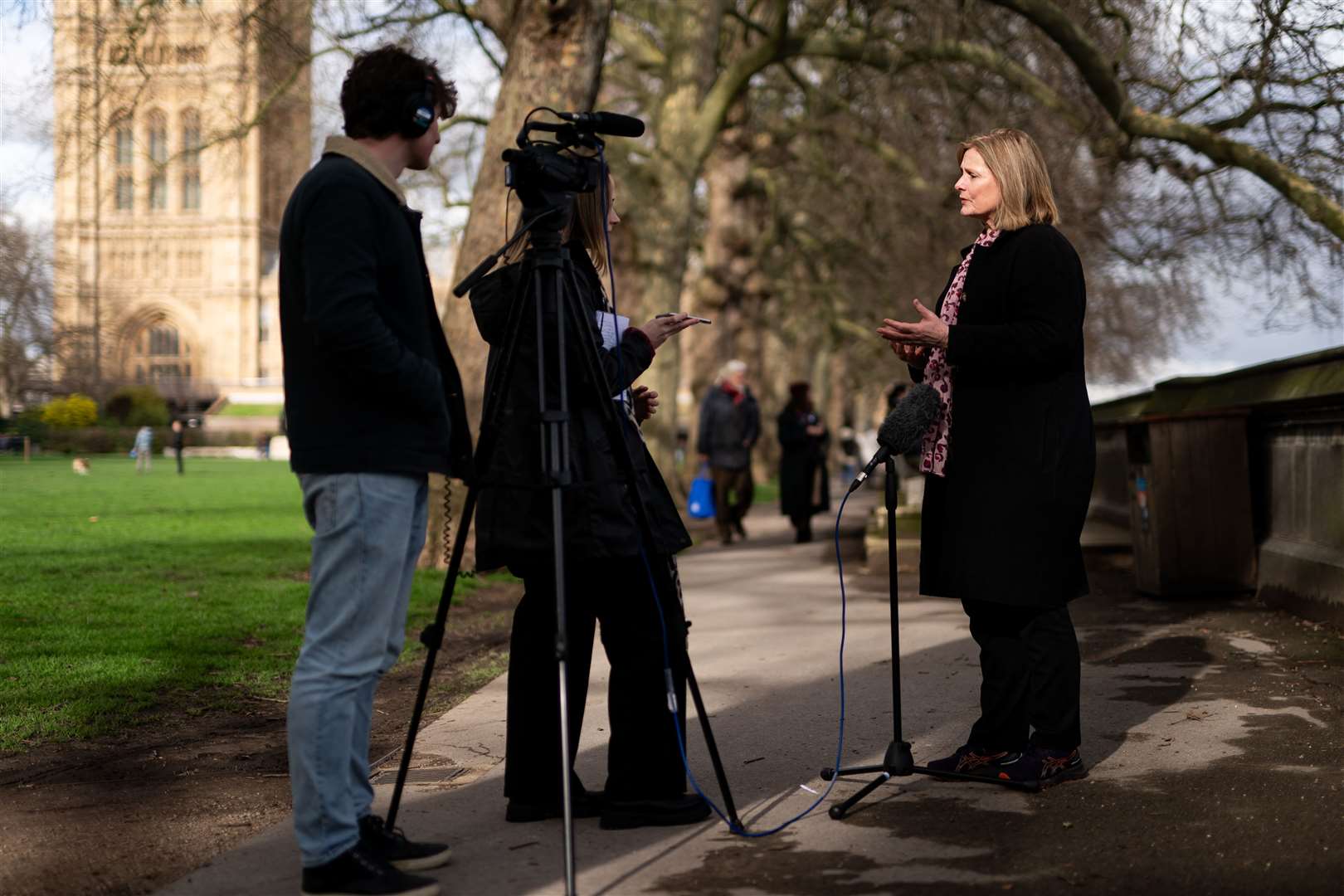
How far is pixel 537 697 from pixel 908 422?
1.45m

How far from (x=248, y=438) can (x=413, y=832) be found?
81.8 meters

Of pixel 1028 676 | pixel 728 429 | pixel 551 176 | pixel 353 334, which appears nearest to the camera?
pixel 353 334

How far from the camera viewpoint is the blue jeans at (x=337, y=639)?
3863mm

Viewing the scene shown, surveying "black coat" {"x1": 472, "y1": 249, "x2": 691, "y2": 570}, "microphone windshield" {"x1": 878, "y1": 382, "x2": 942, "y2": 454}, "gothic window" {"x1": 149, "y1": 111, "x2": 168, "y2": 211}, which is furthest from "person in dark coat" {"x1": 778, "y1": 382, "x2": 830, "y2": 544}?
"black coat" {"x1": 472, "y1": 249, "x2": 691, "y2": 570}

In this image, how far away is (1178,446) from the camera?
1041 cm

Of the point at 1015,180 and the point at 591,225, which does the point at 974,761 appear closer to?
the point at 1015,180

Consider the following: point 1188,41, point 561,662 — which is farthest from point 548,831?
point 1188,41

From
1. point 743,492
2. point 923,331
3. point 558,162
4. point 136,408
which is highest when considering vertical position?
point 136,408

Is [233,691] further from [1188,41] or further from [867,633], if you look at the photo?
[1188,41]

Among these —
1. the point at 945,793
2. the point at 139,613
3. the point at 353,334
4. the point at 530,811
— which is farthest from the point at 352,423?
the point at 139,613

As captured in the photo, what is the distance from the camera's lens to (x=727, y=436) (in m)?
18.3

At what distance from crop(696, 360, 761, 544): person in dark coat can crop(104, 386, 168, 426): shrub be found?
5836 centimetres

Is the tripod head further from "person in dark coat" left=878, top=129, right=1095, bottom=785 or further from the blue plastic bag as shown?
the blue plastic bag

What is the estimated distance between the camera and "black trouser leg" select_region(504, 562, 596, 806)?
4738 millimetres
